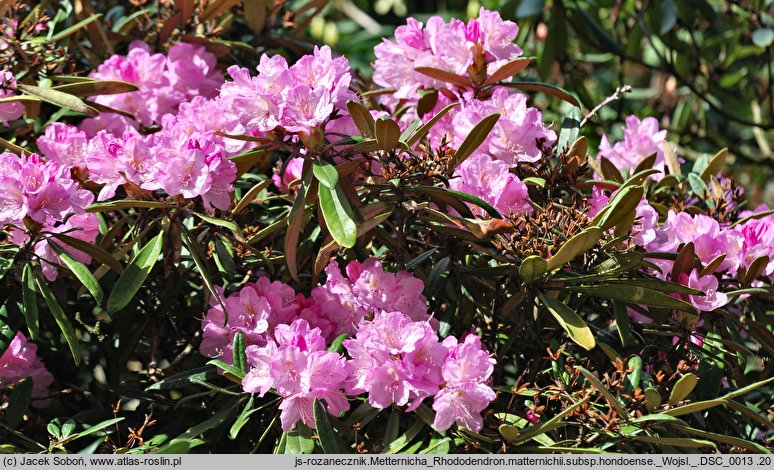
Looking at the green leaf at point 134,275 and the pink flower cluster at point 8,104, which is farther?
the pink flower cluster at point 8,104

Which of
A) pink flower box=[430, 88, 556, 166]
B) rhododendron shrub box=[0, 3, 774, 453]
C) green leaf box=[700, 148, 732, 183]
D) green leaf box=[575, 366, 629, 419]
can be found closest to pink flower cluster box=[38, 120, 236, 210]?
rhododendron shrub box=[0, 3, 774, 453]

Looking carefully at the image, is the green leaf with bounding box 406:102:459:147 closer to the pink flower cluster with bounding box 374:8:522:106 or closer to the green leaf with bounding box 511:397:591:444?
the pink flower cluster with bounding box 374:8:522:106

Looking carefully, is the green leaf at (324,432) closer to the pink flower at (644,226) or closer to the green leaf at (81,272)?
the green leaf at (81,272)

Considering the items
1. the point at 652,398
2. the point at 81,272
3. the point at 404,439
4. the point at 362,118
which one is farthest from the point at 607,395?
the point at 81,272

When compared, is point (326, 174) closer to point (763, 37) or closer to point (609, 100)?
point (609, 100)

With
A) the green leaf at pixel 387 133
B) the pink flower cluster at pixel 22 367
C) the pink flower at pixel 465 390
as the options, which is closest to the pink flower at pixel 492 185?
the green leaf at pixel 387 133

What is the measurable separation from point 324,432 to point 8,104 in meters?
0.77

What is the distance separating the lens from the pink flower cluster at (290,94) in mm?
1194

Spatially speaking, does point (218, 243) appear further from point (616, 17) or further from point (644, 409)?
point (616, 17)

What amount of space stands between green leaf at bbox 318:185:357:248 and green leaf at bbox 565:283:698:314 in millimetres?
310

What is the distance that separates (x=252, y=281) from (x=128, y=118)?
0.39 m

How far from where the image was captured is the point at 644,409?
3.86ft

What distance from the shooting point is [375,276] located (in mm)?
1239

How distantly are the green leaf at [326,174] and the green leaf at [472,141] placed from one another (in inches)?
6.9
